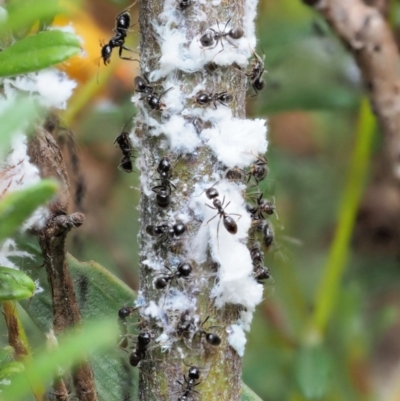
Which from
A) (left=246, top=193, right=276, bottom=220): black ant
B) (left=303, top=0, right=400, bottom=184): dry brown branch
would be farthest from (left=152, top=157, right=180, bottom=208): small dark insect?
(left=303, top=0, right=400, bottom=184): dry brown branch

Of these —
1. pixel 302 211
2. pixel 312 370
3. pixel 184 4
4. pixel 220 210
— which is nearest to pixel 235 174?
pixel 220 210

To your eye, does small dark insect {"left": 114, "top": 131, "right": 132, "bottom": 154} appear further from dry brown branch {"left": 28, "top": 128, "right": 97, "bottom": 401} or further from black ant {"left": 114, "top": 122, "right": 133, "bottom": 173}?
dry brown branch {"left": 28, "top": 128, "right": 97, "bottom": 401}

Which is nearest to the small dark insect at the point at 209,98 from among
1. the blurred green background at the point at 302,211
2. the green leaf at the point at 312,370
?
the blurred green background at the point at 302,211

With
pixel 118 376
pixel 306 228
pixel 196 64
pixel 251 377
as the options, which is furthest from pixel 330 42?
pixel 118 376

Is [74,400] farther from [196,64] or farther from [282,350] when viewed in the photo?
[282,350]

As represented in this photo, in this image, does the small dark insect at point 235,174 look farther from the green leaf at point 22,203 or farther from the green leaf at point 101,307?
the green leaf at point 22,203
